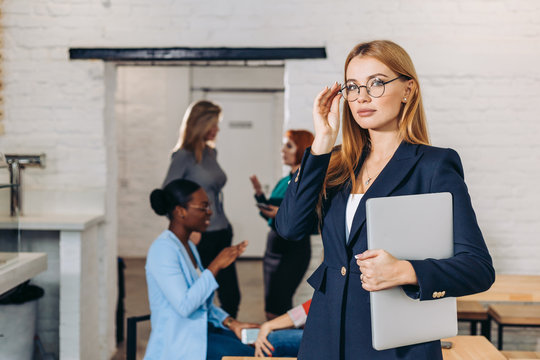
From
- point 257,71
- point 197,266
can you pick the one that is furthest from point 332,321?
point 257,71

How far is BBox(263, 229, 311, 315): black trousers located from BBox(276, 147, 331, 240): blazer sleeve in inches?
77.3

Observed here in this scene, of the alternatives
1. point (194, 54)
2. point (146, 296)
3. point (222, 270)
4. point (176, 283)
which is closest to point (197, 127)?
point (194, 54)

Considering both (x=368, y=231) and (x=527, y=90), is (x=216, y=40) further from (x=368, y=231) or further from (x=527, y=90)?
(x=368, y=231)

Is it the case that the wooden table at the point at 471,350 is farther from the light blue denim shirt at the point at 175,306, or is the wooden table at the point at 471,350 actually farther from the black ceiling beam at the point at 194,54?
the black ceiling beam at the point at 194,54

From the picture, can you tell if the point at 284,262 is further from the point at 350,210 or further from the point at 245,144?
the point at 245,144

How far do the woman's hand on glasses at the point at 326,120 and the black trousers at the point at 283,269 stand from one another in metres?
2.03

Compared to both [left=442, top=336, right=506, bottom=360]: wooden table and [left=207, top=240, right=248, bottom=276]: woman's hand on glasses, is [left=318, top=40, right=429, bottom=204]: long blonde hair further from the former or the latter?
[left=207, top=240, right=248, bottom=276]: woman's hand on glasses

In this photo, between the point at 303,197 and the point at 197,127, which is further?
the point at 197,127

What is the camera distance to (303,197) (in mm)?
1179

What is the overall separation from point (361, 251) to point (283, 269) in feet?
6.94

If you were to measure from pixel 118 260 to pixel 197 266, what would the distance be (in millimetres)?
1474

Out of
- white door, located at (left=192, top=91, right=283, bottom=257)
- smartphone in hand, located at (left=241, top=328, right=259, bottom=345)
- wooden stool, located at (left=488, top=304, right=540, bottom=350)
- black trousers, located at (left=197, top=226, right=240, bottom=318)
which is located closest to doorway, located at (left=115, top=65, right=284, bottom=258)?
white door, located at (left=192, top=91, right=283, bottom=257)

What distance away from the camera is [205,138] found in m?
3.55

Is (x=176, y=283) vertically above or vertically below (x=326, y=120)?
below
